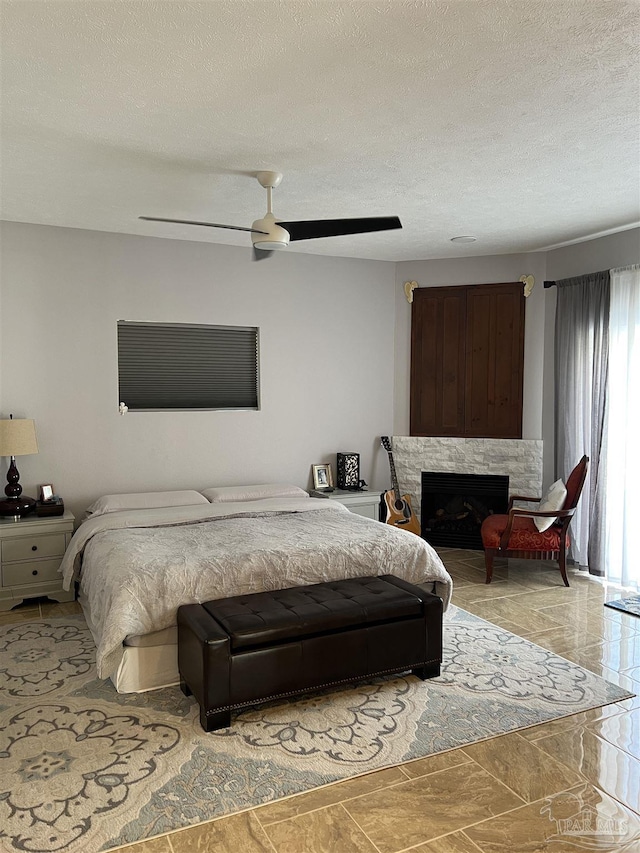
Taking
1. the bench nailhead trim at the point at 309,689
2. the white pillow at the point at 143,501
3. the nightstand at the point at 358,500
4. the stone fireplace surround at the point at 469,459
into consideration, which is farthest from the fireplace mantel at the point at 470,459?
the bench nailhead trim at the point at 309,689

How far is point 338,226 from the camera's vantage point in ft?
11.9

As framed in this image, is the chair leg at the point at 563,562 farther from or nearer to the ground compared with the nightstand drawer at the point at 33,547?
nearer to the ground

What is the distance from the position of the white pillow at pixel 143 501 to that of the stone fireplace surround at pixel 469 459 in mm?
2177

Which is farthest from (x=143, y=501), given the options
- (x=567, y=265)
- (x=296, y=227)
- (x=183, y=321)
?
(x=567, y=265)

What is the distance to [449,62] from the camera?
8.12 ft

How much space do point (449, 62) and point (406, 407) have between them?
13.5ft

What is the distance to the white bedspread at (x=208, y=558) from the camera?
10.7 feet

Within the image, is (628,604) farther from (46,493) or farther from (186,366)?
(46,493)

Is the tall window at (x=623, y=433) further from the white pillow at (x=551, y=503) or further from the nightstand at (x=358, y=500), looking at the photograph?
the nightstand at (x=358, y=500)

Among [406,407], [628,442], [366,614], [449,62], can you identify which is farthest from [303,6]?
[406,407]

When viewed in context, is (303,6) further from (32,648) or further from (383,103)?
(32,648)

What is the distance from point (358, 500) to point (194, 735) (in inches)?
121

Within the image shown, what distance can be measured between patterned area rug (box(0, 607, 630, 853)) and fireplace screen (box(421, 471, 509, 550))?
2.46 metres

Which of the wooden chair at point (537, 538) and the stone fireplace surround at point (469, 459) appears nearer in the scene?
the wooden chair at point (537, 538)
